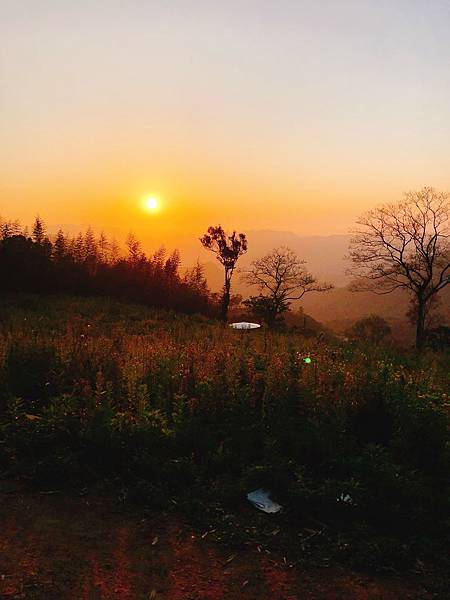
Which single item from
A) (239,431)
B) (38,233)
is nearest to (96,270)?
(38,233)

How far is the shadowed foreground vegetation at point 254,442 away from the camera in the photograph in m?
4.50

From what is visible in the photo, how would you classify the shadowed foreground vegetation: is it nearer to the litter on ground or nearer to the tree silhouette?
the litter on ground

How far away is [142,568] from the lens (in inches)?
148

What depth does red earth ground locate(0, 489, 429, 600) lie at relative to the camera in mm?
3492

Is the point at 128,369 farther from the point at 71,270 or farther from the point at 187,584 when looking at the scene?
the point at 71,270

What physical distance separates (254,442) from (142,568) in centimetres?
232

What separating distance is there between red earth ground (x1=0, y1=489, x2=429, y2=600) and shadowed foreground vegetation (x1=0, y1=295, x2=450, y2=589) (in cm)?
28

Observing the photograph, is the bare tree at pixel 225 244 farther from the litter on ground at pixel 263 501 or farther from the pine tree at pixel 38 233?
the litter on ground at pixel 263 501

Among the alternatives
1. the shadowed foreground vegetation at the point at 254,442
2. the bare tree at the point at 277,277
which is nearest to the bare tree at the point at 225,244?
the bare tree at the point at 277,277

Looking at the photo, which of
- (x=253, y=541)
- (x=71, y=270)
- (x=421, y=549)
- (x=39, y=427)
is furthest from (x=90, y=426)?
(x=71, y=270)

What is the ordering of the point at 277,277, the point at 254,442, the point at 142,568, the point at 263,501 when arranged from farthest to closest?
the point at 277,277, the point at 254,442, the point at 263,501, the point at 142,568

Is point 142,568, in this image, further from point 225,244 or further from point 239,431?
point 225,244

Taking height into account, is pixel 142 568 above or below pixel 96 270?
below

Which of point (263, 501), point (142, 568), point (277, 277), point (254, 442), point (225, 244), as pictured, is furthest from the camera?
point (277, 277)
